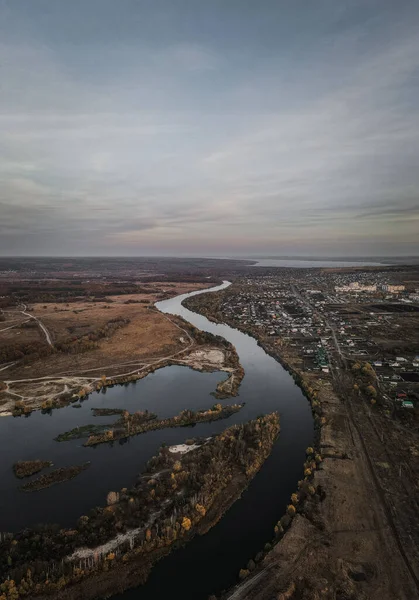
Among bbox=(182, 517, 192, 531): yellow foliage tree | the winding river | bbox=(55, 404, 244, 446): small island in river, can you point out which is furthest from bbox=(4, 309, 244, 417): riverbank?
bbox=(182, 517, 192, 531): yellow foliage tree

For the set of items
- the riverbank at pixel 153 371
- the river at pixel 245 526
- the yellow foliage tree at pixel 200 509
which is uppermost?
the riverbank at pixel 153 371

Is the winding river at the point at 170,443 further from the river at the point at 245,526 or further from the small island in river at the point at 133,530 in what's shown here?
the small island in river at the point at 133,530

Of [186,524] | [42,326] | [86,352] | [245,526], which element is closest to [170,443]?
[186,524]

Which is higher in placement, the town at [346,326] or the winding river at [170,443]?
the town at [346,326]

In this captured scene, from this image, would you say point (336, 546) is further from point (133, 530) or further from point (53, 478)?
point (53, 478)

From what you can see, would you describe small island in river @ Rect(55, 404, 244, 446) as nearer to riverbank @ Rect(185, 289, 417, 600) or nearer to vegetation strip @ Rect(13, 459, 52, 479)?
vegetation strip @ Rect(13, 459, 52, 479)

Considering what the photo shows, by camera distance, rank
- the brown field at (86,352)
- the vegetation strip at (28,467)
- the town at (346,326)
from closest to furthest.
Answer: the vegetation strip at (28,467), the brown field at (86,352), the town at (346,326)

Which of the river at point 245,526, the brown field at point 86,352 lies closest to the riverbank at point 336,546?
the river at point 245,526

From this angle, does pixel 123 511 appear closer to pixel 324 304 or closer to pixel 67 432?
pixel 67 432
